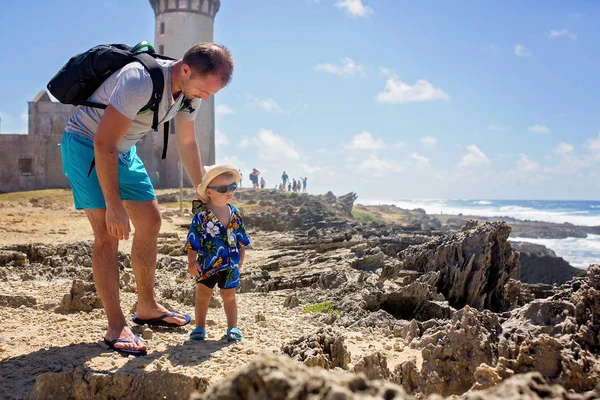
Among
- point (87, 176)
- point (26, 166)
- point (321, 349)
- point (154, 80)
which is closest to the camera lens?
point (321, 349)

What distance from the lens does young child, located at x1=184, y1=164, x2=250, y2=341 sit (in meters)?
4.35

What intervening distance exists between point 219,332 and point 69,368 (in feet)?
4.32

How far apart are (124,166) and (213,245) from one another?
2.81 ft

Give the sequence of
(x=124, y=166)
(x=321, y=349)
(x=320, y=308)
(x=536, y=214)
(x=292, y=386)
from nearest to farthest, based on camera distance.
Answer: (x=292, y=386), (x=321, y=349), (x=124, y=166), (x=320, y=308), (x=536, y=214)

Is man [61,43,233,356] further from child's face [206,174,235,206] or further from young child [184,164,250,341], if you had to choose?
child's face [206,174,235,206]

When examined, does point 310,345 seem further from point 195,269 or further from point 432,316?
point 432,316

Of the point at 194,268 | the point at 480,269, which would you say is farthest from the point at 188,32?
the point at 194,268

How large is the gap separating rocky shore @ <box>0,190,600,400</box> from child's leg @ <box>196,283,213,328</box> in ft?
0.50

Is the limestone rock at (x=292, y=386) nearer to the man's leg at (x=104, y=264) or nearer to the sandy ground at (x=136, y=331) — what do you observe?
the sandy ground at (x=136, y=331)

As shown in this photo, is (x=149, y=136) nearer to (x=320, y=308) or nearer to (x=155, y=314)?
(x=320, y=308)

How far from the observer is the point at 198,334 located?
13.6 ft

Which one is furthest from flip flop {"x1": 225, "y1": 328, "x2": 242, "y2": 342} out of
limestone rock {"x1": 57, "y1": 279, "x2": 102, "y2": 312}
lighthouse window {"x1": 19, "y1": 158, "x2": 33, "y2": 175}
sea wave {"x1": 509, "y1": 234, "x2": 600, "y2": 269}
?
lighthouse window {"x1": 19, "y1": 158, "x2": 33, "y2": 175}

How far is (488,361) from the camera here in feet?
10.0

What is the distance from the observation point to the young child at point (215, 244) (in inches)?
171
